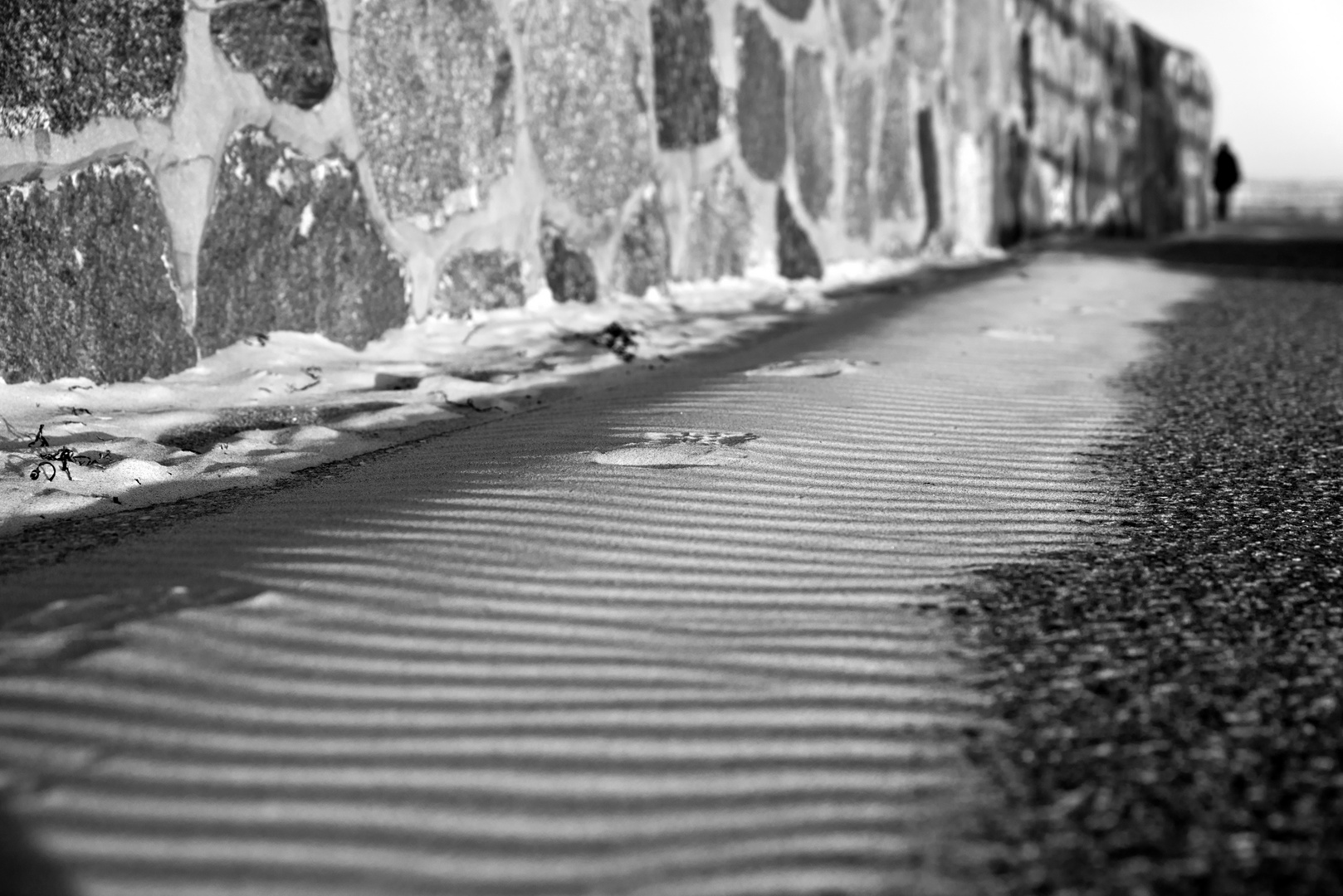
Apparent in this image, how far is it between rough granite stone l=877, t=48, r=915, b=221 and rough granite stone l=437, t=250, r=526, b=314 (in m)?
3.25

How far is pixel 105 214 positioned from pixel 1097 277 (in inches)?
203

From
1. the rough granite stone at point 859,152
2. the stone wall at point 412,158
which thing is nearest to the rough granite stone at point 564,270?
the stone wall at point 412,158

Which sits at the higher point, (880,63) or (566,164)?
(880,63)

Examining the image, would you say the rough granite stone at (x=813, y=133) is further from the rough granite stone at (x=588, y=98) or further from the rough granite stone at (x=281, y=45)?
the rough granite stone at (x=281, y=45)

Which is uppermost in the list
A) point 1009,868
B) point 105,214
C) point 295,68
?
point 295,68

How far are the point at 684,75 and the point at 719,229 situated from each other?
64 cm

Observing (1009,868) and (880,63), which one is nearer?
(1009,868)

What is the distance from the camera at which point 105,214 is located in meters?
2.75

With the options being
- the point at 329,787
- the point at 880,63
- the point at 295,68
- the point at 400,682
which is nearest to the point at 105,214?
the point at 295,68

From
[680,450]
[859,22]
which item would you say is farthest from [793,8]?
[680,450]

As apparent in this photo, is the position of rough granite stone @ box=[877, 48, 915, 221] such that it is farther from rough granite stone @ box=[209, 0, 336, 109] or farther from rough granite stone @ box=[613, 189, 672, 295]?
rough granite stone @ box=[209, 0, 336, 109]

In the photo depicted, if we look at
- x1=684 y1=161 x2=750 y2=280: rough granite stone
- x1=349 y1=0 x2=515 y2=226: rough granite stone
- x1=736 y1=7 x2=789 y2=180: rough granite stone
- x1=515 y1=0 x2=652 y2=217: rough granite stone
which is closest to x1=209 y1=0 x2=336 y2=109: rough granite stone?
x1=349 y1=0 x2=515 y2=226: rough granite stone

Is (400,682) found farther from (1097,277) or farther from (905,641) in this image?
(1097,277)

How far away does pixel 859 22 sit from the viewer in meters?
6.51
